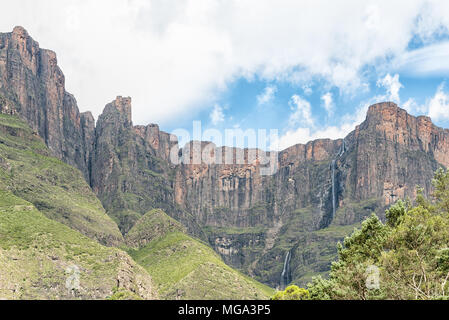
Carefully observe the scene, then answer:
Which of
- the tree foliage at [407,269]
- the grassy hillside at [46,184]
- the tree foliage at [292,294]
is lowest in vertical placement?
the tree foliage at [292,294]

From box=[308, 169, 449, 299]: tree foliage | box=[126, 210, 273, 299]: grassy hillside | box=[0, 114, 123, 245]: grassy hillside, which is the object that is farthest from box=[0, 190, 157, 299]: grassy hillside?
box=[308, 169, 449, 299]: tree foliage

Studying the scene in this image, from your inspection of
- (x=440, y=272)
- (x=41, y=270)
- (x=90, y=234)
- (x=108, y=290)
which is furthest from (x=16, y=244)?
(x=440, y=272)

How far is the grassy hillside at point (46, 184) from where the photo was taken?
139m

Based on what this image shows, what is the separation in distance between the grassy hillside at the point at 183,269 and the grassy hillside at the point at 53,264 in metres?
9.13

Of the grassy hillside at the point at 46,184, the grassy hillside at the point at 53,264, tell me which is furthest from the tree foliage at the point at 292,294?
the grassy hillside at the point at 46,184

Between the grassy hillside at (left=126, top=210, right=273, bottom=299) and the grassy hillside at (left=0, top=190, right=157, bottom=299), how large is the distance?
360 inches

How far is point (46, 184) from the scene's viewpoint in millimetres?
153625

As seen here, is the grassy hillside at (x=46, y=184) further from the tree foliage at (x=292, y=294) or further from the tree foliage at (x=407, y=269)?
the tree foliage at (x=407, y=269)

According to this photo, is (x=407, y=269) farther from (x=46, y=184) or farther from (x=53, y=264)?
(x=46, y=184)

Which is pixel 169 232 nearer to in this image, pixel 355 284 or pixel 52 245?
pixel 52 245

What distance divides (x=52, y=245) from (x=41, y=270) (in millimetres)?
11260

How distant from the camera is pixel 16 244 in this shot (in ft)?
327

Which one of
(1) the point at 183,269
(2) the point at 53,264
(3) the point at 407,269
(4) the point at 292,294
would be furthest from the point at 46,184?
(3) the point at 407,269
